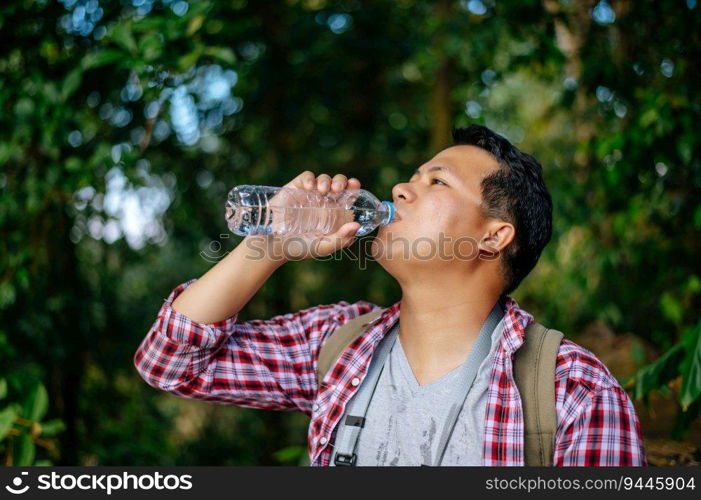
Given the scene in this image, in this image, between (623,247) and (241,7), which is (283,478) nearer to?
(623,247)

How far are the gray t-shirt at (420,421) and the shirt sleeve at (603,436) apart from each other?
208 mm

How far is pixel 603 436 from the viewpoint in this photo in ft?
4.96

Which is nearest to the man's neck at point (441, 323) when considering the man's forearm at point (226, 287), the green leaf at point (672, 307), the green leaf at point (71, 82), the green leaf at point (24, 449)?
the man's forearm at point (226, 287)

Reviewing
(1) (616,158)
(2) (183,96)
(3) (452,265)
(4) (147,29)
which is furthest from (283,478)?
(1) (616,158)

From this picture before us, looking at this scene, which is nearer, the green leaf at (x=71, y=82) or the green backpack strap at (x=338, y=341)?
the green backpack strap at (x=338, y=341)

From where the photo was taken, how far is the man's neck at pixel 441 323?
5.99ft

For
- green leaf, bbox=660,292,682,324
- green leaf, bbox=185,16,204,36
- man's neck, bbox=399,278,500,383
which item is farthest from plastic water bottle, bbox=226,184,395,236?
green leaf, bbox=660,292,682,324

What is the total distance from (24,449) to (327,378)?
1.03 meters

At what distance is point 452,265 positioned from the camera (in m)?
1.85

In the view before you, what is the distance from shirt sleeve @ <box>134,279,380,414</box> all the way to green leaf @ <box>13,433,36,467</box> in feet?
1.73

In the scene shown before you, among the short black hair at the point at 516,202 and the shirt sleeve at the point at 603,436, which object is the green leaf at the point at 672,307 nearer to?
the short black hair at the point at 516,202

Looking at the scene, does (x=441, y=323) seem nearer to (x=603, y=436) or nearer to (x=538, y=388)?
(x=538, y=388)

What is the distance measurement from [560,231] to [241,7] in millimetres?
2284

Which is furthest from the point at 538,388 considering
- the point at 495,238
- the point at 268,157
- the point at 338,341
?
the point at 268,157
